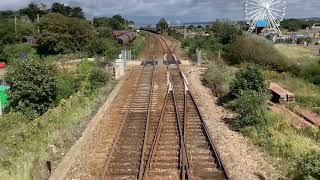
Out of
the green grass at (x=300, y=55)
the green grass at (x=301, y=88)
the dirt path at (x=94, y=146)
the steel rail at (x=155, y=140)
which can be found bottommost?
the dirt path at (x=94, y=146)

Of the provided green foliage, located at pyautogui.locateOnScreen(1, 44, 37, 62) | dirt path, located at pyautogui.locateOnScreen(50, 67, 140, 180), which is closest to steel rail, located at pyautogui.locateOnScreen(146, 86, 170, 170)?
dirt path, located at pyautogui.locateOnScreen(50, 67, 140, 180)

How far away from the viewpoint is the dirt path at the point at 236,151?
1271cm

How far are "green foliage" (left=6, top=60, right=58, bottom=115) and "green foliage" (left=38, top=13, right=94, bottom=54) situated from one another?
26.4 m

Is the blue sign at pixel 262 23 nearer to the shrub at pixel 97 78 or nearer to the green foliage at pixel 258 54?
the green foliage at pixel 258 54

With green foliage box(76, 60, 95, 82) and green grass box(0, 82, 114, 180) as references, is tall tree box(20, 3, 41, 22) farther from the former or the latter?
green grass box(0, 82, 114, 180)

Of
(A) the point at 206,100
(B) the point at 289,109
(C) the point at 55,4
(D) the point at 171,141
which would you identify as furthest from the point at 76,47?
(C) the point at 55,4

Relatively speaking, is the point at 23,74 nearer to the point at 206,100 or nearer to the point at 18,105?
the point at 18,105

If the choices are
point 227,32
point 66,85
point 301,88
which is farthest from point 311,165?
point 227,32

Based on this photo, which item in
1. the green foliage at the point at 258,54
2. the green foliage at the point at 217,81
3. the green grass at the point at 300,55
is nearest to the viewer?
the green foliage at the point at 217,81

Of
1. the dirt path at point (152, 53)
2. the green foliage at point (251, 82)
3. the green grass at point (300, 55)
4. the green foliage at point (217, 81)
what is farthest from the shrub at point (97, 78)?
the dirt path at point (152, 53)

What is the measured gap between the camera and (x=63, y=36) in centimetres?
5388

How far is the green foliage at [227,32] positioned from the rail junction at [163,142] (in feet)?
67.6

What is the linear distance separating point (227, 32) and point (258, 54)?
10.2 m

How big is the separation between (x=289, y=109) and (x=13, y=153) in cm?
1235
